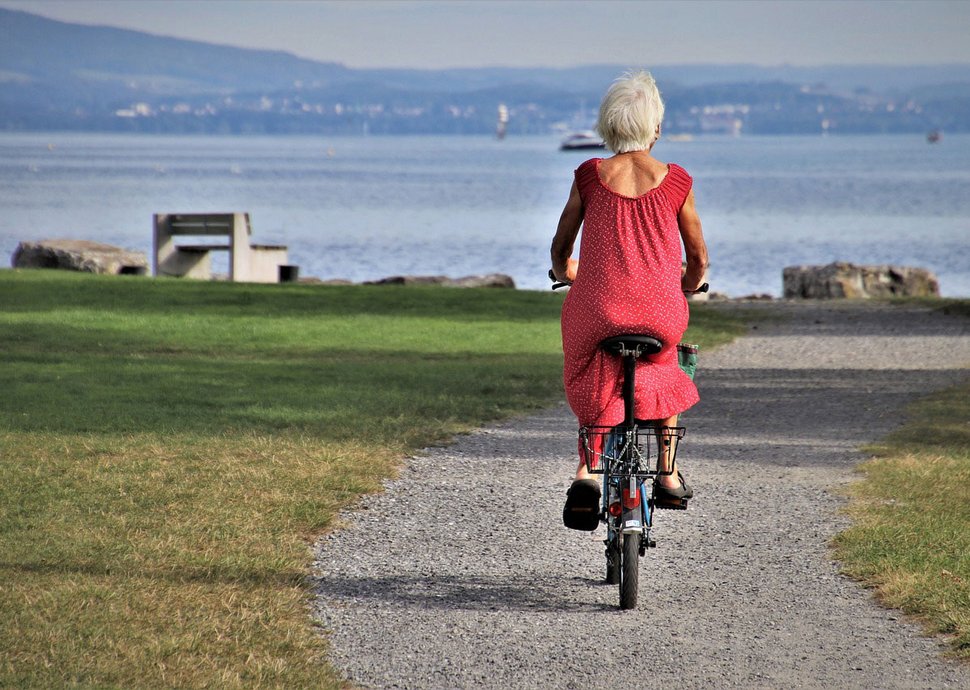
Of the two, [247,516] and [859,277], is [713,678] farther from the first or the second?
[859,277]

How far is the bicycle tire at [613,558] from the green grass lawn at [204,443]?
3.95 feet

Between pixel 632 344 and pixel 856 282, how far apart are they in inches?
709

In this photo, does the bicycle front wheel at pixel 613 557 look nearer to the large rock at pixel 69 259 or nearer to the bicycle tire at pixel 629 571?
the bicycle tire at pixel 629 571

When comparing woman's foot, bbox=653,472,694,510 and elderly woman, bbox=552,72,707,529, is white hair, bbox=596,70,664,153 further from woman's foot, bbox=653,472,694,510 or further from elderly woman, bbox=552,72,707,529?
woman's foot, bbox=653,472,694,510

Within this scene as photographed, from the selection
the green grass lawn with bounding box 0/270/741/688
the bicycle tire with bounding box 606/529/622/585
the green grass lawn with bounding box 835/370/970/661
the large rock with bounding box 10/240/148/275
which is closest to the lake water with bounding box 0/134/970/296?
the large rock with bounding box 10/240/148/275

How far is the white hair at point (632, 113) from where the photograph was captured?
16.8 ft

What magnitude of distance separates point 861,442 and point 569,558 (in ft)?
11.6

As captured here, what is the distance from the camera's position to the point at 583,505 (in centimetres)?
519

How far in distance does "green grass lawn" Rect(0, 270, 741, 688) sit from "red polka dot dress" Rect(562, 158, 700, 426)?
1.42 m

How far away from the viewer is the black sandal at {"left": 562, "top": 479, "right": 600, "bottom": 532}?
5.19 metres

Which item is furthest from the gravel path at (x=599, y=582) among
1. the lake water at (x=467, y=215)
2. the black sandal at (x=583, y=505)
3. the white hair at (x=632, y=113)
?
the lake water at (x=467, y=215)

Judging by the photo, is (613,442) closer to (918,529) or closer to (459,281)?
(918,529)

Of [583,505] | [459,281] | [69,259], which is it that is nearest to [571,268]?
[583,505]

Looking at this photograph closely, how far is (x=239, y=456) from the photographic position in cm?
791
